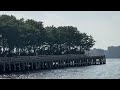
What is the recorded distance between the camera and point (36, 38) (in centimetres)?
7738

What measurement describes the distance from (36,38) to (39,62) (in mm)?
13126

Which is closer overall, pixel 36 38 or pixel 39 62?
pixel 39 62

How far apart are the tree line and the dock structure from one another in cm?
712

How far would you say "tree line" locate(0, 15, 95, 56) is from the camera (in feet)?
225

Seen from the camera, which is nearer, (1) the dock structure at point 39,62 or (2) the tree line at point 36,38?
(1) the dock structure at point 39,62

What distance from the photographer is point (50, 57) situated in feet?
232

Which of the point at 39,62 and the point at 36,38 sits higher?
the point at 36,38

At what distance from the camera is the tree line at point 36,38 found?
6862cm

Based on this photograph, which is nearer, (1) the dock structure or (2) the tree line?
(1) the dock structure

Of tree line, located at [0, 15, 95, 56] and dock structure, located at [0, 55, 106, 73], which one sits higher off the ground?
tree line, located at [0, 15, 95, 56]

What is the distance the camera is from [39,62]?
6562 cm

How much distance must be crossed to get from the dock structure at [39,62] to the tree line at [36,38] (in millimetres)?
7118
